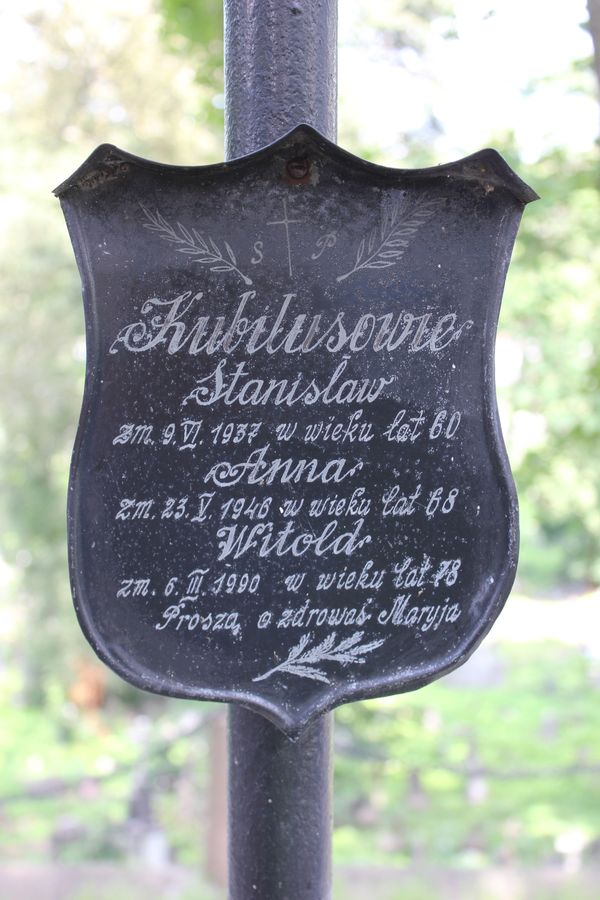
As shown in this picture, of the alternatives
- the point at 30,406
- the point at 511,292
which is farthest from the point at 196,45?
the point at 30,406

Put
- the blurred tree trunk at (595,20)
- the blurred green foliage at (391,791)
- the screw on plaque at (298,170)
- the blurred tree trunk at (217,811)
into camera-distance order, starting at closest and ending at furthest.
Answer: the screw on plaque at (298,170), the blurred tree trunk at (595,20), the blurred tree trunk at (217,811), the blurred green foliage at (391,791)

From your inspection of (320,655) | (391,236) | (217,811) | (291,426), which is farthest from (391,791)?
(391,236)

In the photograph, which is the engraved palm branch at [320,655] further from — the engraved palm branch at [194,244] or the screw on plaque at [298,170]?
the screw on plaque at [298,170]

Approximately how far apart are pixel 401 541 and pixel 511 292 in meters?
4.16

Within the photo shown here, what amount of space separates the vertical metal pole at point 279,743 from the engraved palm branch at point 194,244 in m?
0.25

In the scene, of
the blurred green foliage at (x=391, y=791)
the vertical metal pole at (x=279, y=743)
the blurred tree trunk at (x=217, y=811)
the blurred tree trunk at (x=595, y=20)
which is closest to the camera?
the vertical metal pole at (x=279, y=743)

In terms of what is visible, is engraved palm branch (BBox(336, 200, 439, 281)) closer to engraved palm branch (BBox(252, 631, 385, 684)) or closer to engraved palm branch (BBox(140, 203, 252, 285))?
engraved palm branch (BBox(140, 203, 252, 285))

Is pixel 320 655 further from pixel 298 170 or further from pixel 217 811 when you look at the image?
pixel 217 811

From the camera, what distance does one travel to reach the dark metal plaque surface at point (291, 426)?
139cm

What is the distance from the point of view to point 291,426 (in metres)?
1.44

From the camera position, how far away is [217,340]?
4.66 ft

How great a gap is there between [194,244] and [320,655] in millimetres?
726

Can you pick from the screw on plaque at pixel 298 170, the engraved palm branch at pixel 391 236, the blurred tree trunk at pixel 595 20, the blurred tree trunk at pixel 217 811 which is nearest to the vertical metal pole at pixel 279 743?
the screw on plaque at pixel 298 170

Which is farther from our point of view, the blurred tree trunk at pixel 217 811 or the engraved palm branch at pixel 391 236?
the blurred tree trunk at pixel 217 811
